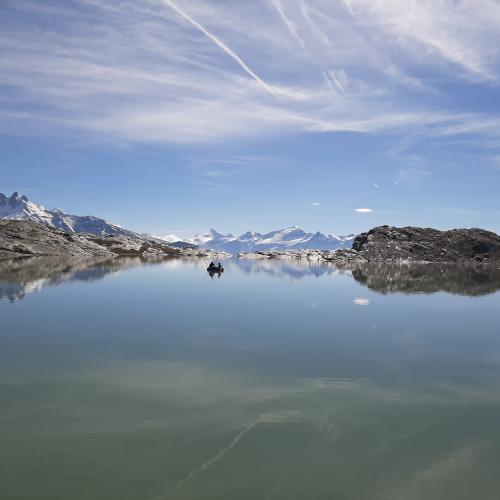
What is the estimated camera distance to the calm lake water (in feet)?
55.9

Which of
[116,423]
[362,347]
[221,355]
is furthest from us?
[362,347]

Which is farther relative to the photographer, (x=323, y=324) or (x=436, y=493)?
(x=323, y=324)

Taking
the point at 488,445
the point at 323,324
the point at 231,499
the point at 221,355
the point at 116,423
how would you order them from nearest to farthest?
the point at 231,499 < the point at 488,445 < the point at 116,423 < the point at 221,355 < the point at 323,324

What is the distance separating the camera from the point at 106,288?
298ft

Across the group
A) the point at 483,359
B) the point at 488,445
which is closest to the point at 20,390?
the point at 488,445

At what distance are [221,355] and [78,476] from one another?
2094 centimetres

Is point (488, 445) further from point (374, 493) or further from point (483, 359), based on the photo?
point (483, 359)

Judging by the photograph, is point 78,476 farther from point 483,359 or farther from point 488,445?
point 483,359

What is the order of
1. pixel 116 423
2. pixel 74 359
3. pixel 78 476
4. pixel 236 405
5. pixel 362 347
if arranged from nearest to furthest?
1. pixel 78 476
2. pixel 116 423
3. pixel 236 405
4. pixel 74 359
5. pixel 362 347

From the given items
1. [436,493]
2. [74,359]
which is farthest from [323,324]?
[436,493]

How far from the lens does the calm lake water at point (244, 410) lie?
17.0 m

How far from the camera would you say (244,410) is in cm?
2452

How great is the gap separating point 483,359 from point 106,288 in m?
71.8

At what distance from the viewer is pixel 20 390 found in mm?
26688
